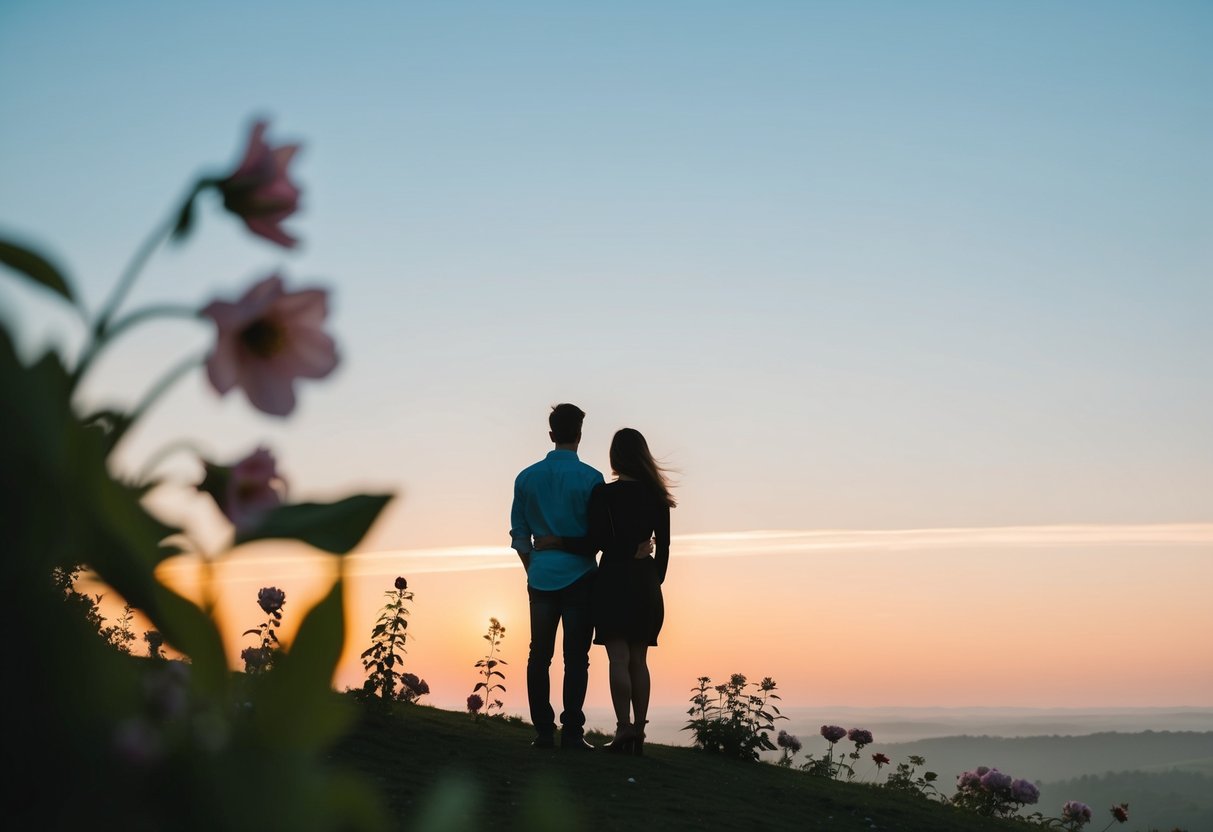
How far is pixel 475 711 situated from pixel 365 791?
804 cm

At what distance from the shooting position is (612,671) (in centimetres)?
749

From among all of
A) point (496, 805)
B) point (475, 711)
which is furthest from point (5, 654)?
point (475, 711)

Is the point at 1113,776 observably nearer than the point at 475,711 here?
No

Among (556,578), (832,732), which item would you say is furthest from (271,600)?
(832,732)

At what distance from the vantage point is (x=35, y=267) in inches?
24.4

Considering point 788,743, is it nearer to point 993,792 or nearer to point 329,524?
point 993,792

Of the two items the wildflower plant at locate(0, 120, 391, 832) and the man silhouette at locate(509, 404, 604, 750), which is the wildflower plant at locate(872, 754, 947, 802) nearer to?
the man silhouette at locate(509, 404, 604, 750)

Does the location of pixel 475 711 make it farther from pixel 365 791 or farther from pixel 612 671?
pixel 365 791

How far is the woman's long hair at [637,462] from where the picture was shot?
7.61 metres

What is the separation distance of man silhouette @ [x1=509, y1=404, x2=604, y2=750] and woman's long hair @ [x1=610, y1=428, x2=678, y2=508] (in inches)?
7.6

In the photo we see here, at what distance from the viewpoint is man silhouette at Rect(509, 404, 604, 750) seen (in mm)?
7555

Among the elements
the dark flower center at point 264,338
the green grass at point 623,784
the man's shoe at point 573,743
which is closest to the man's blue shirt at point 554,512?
the man's shoe at point 573,743

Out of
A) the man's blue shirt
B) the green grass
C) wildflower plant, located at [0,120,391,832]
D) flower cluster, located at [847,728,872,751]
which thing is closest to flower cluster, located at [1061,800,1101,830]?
the green grass

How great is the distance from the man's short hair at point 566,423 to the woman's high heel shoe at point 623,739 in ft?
6.67
